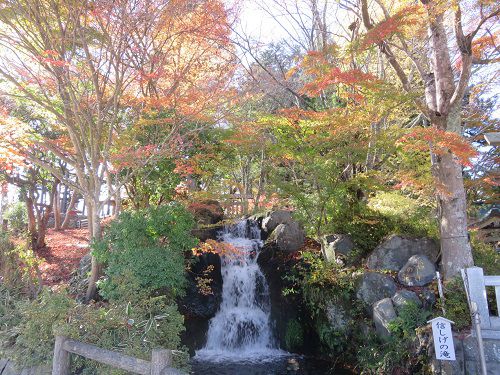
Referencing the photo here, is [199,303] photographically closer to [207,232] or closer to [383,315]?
[207,232]

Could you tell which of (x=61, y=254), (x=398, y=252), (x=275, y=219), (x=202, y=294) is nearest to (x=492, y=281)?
(x=398, y=252)

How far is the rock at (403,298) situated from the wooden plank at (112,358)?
17.4 feet

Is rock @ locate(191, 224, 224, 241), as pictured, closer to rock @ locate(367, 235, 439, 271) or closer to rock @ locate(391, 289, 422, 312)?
rock @ locate(367, 235, 439, 271)

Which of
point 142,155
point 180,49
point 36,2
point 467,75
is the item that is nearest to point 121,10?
point 36,2

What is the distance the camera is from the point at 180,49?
9.29m

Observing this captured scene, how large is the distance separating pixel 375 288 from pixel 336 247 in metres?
1.69

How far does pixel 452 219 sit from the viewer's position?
7.83 meters

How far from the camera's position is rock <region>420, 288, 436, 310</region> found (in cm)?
750

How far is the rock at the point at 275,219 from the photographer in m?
12.9

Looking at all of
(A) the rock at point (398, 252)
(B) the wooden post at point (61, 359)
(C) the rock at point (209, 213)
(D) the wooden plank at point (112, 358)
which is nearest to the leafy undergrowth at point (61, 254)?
(C) the rock at point (209, 213)

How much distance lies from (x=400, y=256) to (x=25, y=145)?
29.4ft

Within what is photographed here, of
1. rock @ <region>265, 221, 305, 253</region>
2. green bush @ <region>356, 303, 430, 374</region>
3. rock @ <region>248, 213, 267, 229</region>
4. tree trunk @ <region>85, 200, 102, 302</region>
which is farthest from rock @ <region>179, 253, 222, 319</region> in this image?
green bush @ <region>356, 303, 430, 374</region>

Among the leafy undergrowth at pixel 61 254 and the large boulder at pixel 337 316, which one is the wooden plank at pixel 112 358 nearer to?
the leafy undergrowth at pixel 61 254

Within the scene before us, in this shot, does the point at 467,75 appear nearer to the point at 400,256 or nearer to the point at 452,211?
the point at 452,211
